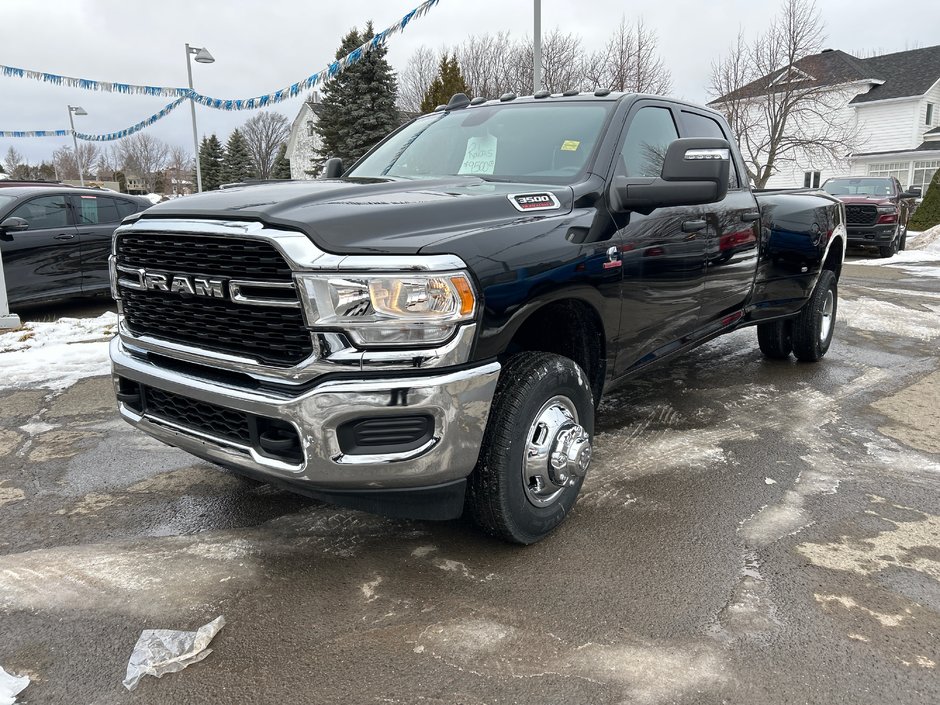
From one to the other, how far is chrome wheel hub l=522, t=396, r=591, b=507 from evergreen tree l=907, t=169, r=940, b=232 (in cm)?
2651

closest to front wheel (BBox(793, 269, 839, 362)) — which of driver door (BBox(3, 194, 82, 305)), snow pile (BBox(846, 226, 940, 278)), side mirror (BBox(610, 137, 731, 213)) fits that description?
side mirror (BBox(610, 137, 731, 213))

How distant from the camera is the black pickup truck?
7.50 feet

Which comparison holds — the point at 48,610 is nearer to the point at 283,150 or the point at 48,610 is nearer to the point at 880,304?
the point at 880,304

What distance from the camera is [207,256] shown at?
2484mm

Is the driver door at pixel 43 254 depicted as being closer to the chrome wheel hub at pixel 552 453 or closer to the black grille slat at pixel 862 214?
the chrome wheel hub at pixel 552 453

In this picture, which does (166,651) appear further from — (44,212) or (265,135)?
(265,135)

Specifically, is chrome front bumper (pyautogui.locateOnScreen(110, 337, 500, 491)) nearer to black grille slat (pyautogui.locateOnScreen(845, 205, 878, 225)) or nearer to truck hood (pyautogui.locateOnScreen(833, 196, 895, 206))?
black grille slat (pyautogui.locateOnScreen(845, 205, 878, 225))

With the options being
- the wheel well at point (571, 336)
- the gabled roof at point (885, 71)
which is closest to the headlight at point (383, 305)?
the wheel well at point (571, 336)

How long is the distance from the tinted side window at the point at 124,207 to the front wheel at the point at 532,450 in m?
7.72

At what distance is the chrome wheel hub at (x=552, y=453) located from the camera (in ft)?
9.08

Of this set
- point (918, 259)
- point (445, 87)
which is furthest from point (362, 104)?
point (918, 259)

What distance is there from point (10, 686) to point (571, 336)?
2340 mm

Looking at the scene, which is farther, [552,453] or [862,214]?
[862,214]

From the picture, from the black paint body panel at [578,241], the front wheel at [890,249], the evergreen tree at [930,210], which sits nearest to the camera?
the black paint body panel at [578,241]
